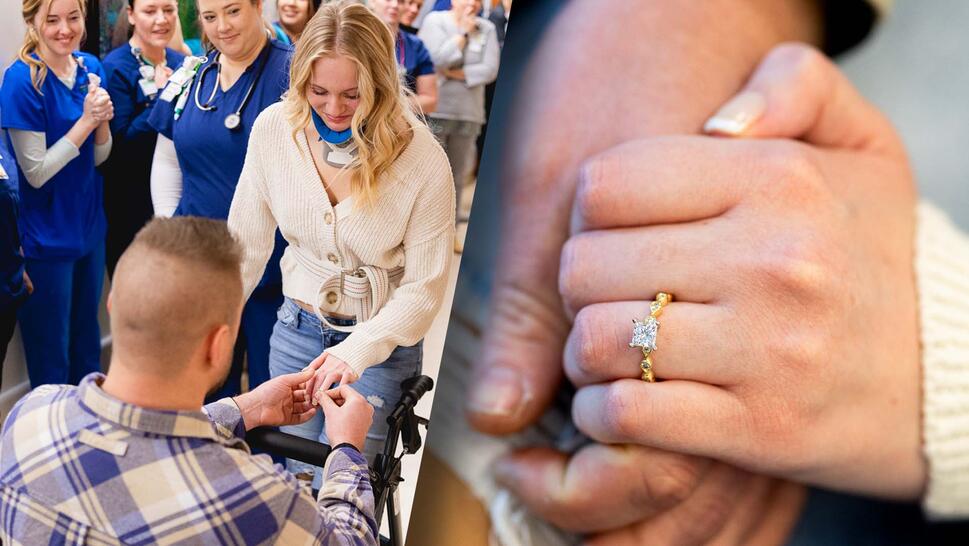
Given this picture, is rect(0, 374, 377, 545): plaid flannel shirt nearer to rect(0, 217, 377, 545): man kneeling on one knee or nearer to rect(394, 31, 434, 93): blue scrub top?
rect(0, 217, 377, 545): man kneeling on one knee

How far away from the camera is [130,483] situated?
1.09 meters

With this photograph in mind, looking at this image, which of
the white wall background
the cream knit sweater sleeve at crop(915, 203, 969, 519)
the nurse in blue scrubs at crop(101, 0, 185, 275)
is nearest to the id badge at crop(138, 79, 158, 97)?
the nurse in blue scrubs at crop(101, 0, 185, 275)

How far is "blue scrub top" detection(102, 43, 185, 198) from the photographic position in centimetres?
158

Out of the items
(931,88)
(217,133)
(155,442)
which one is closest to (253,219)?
(217,133)

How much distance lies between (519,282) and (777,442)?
0.43 metres

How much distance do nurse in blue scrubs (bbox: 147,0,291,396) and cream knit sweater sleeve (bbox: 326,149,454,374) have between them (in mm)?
210

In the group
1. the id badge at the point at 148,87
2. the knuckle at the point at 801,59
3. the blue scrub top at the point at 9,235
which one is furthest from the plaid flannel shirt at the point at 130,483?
the knuckle at the point at 801,59

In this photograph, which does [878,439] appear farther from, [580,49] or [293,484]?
[293,484]

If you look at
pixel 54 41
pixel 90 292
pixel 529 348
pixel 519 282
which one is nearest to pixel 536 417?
pixel 529 348

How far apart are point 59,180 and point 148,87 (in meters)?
0.28

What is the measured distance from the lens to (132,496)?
1.09 metres

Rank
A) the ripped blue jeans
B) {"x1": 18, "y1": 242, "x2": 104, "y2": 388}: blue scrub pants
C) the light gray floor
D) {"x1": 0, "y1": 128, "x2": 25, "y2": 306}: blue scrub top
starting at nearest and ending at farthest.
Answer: the light gray floor < the ripped blue jeans < {"x1": 0, "y1": 128, "x2": 25, "y2": 306}: blue scrub top < {"x1": 18, "y1": 242, "x2": 104, "y2": 388}: blue scrub pants

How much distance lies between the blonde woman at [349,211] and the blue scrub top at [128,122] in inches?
10.7

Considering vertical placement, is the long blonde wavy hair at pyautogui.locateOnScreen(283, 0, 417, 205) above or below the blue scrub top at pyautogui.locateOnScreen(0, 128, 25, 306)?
above
